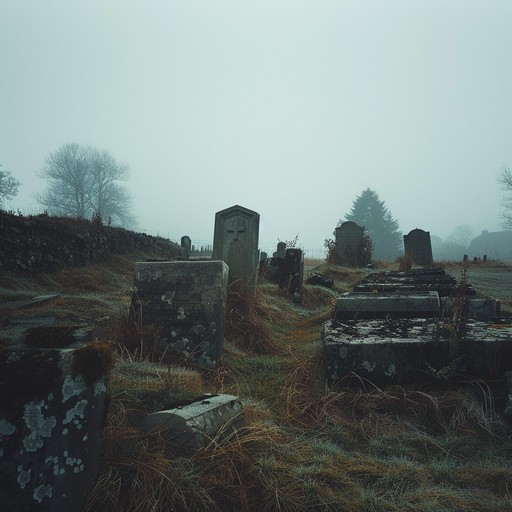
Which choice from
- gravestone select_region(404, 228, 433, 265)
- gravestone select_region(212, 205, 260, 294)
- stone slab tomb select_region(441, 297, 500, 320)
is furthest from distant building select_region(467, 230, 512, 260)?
stone slab tomb select_region(441, 297, 500, 320)

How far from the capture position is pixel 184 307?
4.09m

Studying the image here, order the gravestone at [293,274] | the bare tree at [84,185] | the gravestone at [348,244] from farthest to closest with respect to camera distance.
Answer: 1. the bare tree at [84,185]
2. the gravestone at [348,244]
3. the gravestone at [293,274]

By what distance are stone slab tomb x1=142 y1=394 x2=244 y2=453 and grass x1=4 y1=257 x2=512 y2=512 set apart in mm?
49

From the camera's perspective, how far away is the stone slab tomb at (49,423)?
143 cm

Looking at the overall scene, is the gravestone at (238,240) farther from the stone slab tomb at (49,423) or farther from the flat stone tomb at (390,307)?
the stone slab tomb at (49,423)

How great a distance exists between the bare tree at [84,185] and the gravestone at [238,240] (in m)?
38.3

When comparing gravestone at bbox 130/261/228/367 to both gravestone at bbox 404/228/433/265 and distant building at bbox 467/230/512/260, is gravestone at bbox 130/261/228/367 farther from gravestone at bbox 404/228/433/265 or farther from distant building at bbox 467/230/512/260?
distant building at bbox 467/230/512/260

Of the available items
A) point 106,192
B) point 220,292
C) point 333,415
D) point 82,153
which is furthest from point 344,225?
point 82,153

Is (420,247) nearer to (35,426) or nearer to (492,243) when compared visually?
(35,426)

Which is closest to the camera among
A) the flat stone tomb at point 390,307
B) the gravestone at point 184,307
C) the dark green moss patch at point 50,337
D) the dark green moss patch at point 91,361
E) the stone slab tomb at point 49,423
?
the stone slab tomb at point 49,423

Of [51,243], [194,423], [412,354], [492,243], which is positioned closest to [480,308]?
[412,354]

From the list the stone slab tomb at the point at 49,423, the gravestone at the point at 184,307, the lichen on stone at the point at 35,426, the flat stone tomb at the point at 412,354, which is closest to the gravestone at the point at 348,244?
the gravestone at the point at 184,307

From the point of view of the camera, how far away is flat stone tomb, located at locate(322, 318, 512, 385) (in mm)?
2797

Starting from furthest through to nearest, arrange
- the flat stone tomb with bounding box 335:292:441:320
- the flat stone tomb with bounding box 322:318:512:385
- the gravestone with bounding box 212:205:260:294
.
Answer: the gravestone with bounding box 212:205:260:294 < the flat stone tomb with bounding box 335:292:441:320 < the flat stone tomb with bounding box 322:318:512:385
